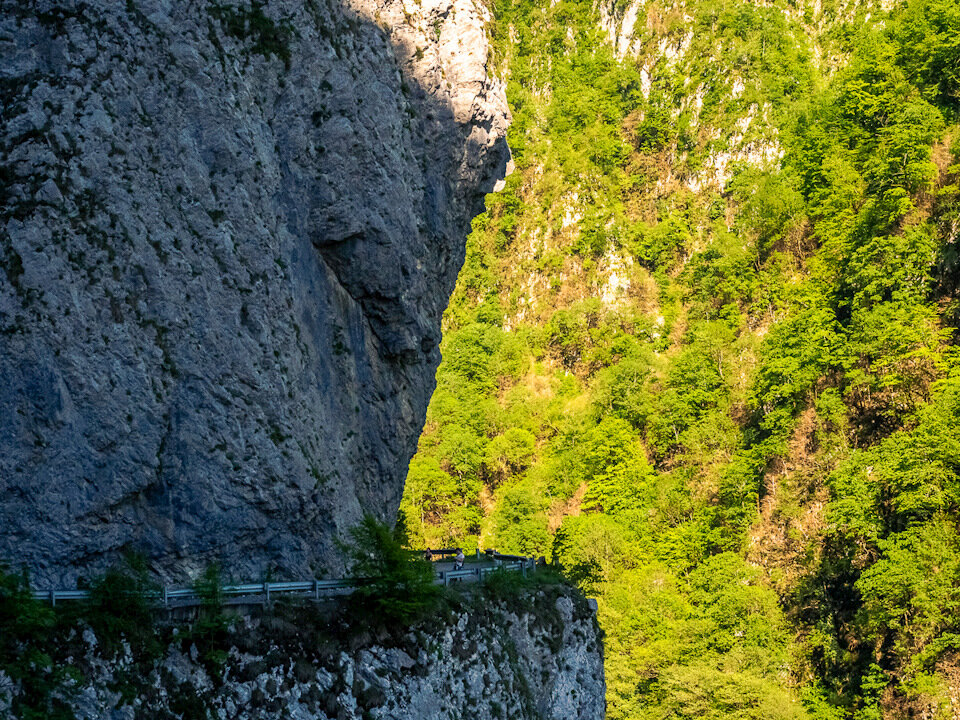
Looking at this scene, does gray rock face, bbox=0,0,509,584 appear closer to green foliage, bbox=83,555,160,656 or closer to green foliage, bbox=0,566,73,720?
green foliage, bbox=83,555,160,656

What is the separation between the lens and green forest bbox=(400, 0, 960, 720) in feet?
197

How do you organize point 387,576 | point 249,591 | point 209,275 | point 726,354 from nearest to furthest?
point 249,591, point 387,576, point 209,275, point 726,354

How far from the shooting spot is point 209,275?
80.4 feet

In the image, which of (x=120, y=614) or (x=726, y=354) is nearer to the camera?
(x=120, y=614)

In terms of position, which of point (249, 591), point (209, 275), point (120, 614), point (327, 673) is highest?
point (209, 275)

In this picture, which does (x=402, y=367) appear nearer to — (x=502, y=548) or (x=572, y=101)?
(x=502, y=548)

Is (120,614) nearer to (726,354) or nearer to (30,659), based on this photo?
(30,659)

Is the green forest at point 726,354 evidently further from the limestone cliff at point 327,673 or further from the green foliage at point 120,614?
the green foliage at point 120,614

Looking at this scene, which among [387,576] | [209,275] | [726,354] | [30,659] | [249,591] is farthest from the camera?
[726,354]

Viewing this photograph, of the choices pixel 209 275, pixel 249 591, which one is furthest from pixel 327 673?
pixel 209 275

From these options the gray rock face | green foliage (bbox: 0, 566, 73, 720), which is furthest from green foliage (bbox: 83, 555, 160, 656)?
the gray rock face

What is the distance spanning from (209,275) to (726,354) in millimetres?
67056

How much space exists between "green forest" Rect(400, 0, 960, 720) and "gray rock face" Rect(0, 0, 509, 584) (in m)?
30.7

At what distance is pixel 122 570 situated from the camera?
21.6 metres
